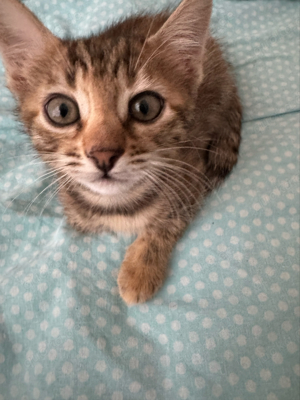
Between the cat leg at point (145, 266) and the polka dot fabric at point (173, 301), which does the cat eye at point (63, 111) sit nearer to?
the polka dot fabric at point (173, 301)

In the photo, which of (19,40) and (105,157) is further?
(19,40)

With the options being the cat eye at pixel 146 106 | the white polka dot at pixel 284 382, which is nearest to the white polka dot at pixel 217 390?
the white polka dot at pixel 284 382

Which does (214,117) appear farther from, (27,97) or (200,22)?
(27,97)

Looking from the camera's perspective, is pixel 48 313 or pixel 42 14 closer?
pixel 48 313

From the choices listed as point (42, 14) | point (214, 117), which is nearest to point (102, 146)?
point (214, 117)

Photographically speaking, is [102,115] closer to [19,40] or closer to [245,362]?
[19,40]

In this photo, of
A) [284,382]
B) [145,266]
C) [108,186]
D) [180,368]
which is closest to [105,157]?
[108,186]

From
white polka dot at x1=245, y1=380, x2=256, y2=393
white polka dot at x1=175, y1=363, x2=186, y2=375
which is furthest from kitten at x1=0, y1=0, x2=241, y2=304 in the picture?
white polka dot at x1=245, y1=380, x2=256, y2=393

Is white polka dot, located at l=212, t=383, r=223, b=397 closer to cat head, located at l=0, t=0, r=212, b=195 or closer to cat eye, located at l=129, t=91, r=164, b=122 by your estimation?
cat head, located at l=0, t=0, r=212, b=195
